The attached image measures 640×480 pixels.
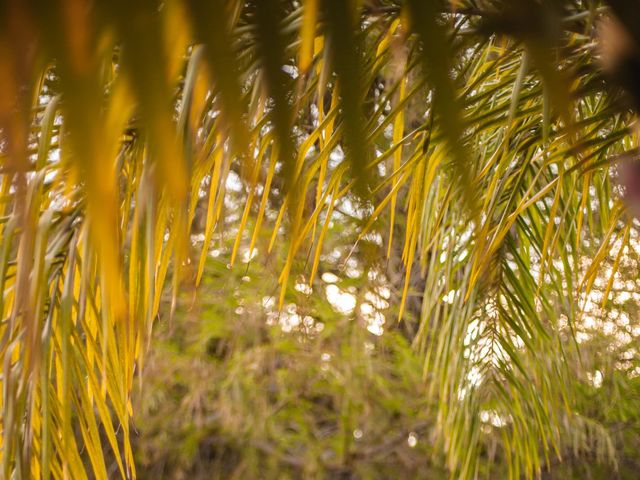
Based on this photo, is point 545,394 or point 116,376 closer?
point 116,376

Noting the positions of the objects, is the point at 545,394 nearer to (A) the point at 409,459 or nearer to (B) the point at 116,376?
(B) the point at 116,376

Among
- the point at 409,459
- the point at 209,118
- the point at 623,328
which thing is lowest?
the point at 409,459

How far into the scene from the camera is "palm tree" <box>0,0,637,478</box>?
0.35 feet

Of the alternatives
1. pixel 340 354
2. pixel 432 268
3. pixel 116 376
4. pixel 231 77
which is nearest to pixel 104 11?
pixel 231 77

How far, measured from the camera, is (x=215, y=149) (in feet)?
1.55

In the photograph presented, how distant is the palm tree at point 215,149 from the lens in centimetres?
11

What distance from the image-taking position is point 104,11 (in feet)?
0.36

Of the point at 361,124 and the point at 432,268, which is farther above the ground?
the point at 432,268

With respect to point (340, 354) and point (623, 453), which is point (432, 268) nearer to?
point (340, 354)

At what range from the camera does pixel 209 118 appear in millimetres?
522

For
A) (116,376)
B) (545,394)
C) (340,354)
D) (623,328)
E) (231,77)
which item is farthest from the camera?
(340,354)

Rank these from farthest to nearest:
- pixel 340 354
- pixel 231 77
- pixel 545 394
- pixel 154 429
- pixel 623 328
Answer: pixel 154 429 → pixel 340 354 → pixel 623 328 → pixel 545 394 → pixel 231 77

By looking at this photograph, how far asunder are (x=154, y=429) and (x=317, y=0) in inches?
106

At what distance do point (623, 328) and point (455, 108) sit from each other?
2.33 m
